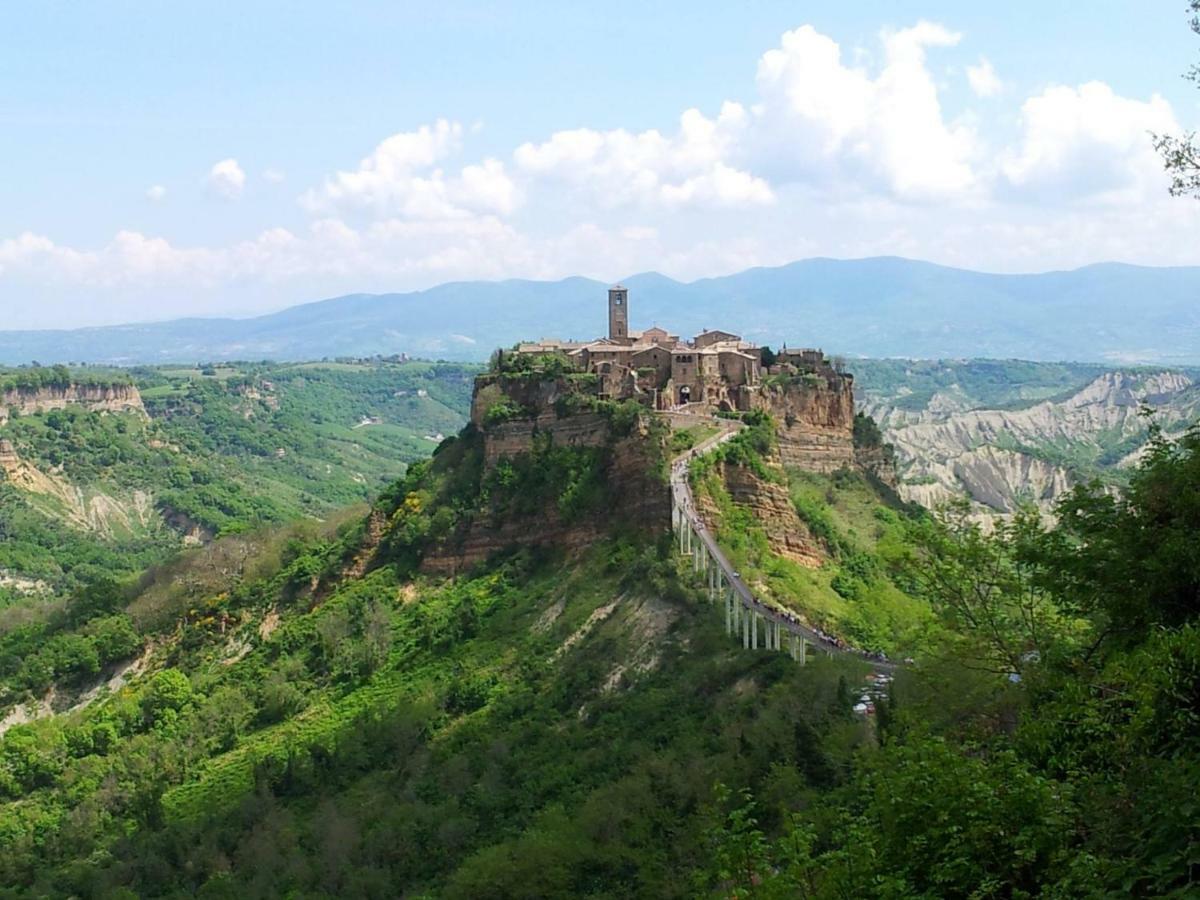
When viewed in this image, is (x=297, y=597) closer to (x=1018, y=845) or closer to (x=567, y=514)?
(x=567, y=514)

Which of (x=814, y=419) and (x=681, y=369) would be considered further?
(x=814, y=419)

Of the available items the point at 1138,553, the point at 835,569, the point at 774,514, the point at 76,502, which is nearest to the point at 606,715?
the point at 774,514

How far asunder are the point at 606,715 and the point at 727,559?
672 centimetres

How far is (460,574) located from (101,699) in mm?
18786

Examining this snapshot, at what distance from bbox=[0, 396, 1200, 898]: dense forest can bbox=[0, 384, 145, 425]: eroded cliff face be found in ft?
257

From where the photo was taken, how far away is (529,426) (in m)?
52.1

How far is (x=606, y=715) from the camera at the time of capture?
36.2 m

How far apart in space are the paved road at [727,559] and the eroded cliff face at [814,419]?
5.49m

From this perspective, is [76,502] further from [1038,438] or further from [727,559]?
[1038,438]

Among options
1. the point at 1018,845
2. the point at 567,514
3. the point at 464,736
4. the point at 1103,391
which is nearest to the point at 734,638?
the point at 464,736

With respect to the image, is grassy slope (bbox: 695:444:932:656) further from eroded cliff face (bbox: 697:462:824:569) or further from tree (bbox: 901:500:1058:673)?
tree (bbox: 901:500:1058:673)

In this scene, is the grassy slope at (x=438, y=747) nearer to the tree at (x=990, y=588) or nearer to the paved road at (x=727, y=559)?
the paved road at (x=727, y=559)

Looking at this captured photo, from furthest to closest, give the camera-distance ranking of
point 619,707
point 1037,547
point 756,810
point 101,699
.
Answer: point 101,699 < point 619,707 < point 756,810 < point 1037,547

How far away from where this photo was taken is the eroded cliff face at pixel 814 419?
179ft
